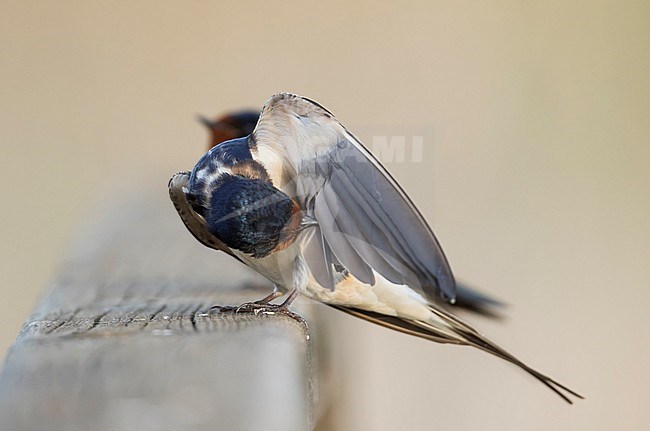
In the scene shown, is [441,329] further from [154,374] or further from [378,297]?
[154,374]

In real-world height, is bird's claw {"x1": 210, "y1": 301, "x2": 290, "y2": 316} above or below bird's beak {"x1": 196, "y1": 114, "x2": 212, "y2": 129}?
below

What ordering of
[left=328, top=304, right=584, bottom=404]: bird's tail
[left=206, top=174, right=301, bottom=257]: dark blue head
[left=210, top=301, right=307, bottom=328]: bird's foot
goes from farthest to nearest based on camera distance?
[left=328, top=304, right=584, bottom=404]: bird's tail < [left=206, top=174, right=301, bottom=257]: dark blue head < [left=210, top=301, right=307, bottom=328]: bird's foot

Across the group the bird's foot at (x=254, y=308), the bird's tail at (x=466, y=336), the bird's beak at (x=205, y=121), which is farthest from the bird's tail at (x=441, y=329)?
the bird's beak at (x=205, y=121)

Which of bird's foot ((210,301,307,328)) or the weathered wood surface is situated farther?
bird's foot ((210,301,307,328))

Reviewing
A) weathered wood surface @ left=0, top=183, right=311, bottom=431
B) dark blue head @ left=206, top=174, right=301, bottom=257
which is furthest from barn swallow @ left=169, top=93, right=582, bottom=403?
weathered wood surface @ left=0, top=183, right=311, bottom=431

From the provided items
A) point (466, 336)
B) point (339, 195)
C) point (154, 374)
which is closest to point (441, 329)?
point (466, 336)

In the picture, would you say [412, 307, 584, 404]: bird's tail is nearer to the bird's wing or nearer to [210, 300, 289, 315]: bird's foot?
the bird's wing

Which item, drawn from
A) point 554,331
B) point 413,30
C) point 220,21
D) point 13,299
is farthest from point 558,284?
point 13,299

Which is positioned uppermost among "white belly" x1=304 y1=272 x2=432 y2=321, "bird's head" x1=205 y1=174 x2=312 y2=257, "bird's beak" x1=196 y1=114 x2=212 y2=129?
"bird's beak" x1=196 y1=114 x2=212 y2=129
